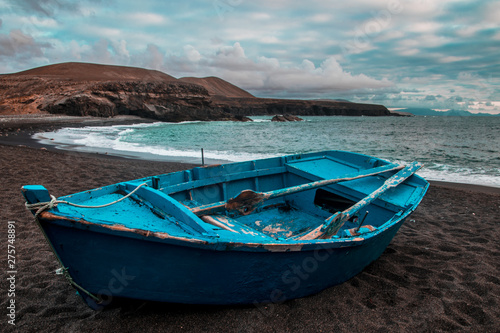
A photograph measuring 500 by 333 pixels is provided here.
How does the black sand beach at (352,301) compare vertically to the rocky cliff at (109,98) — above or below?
below

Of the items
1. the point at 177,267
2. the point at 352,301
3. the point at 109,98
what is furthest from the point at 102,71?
the point at 352,301

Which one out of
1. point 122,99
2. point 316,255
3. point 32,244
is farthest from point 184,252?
point 122,99

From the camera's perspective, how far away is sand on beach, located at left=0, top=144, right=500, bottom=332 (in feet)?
8.96

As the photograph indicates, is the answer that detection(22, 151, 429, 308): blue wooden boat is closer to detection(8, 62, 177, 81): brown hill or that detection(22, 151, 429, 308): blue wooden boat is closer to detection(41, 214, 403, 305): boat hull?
detection(41, 214, 403, 305): boat hull

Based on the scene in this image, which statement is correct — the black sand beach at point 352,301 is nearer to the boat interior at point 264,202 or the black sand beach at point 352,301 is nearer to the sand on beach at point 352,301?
the sand on beach at point 352,301

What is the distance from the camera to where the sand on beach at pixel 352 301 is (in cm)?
273

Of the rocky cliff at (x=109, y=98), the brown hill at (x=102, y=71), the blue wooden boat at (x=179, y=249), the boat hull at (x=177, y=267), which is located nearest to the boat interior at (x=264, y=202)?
the blue wooden boat at (x=179, y=249)

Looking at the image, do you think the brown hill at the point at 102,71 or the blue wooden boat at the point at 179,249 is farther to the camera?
the brown hill at the point at 102,71

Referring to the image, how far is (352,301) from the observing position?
3.14m

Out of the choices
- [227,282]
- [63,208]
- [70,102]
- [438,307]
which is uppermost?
[70,102]

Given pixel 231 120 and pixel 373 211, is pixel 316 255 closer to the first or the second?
pixel 373 211

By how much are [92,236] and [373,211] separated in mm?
3975

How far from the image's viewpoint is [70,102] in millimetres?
44906

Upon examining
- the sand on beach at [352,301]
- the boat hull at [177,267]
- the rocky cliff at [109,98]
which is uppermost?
the rocky cliff at [109,98]
